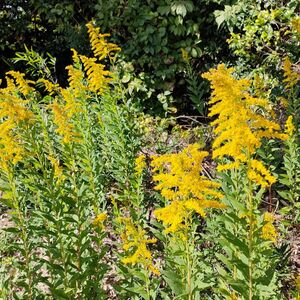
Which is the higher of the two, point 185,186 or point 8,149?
point 8,149

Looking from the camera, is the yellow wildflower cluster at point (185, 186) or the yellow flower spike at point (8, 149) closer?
the yellow wildflower cluster at point (185, 186)

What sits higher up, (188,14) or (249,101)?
(188,14)

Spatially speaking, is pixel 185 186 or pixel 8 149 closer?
pixel 185 186

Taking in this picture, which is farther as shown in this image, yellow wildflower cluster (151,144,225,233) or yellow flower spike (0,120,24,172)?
yellow flower spike (0,120,24,172)

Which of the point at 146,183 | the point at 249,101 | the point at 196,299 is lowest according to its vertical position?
the point at 196,299

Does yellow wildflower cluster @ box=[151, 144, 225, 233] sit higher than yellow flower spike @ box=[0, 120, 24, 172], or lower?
lower

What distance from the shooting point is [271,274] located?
6.86 feet

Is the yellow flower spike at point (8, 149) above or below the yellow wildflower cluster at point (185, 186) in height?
above

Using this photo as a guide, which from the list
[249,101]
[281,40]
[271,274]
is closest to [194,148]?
[249,101]

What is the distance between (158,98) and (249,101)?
15.2 feet

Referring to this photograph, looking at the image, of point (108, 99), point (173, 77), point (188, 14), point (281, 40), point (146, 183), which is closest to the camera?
point (108, 99)

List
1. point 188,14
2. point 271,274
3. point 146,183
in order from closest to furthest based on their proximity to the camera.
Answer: point 271,274 → point 146,183 → point 188,14

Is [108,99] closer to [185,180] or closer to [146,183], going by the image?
[146,183]

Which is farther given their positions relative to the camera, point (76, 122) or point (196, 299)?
point (76, 122)
